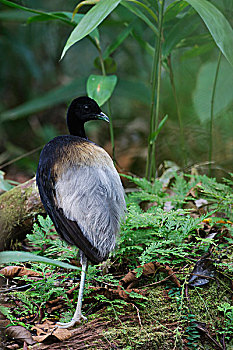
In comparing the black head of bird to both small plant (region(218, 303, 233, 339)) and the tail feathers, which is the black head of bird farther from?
small plant (region(218, 303, 233, 339))

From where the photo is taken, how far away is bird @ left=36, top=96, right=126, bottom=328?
7.14ft

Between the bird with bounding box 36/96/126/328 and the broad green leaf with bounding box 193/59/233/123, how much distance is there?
1.88 meters

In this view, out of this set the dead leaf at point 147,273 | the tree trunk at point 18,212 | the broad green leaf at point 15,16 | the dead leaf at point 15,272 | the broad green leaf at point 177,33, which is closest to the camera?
the dead leaf at point 147,273

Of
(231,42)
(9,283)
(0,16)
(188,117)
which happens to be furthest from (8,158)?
(231,42)

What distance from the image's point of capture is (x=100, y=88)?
11.2ft

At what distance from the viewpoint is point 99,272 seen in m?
2.61

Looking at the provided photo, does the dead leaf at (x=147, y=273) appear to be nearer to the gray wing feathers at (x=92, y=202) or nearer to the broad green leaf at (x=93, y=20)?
the gray wing feathers at (x=92, y=202)

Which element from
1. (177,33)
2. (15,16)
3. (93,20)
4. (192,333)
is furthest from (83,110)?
(15,16)

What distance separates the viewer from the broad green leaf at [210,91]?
3979mm

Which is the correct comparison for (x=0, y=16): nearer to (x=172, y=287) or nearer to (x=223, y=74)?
(x=223, y=74)

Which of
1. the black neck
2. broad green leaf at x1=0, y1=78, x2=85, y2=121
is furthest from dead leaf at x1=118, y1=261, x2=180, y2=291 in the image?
broad green leaf at x1=0, y1=78, x2=85, y2=121

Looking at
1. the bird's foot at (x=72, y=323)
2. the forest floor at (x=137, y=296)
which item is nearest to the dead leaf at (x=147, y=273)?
the forest floor at (x=137, y=296)

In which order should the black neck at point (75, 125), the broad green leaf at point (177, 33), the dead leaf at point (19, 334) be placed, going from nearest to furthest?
the dead leaf at point (19, 334), the black neck at point (75, 125), the broad green leaf at point (177, 33)

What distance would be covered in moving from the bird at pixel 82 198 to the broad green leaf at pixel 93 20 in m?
0.72
